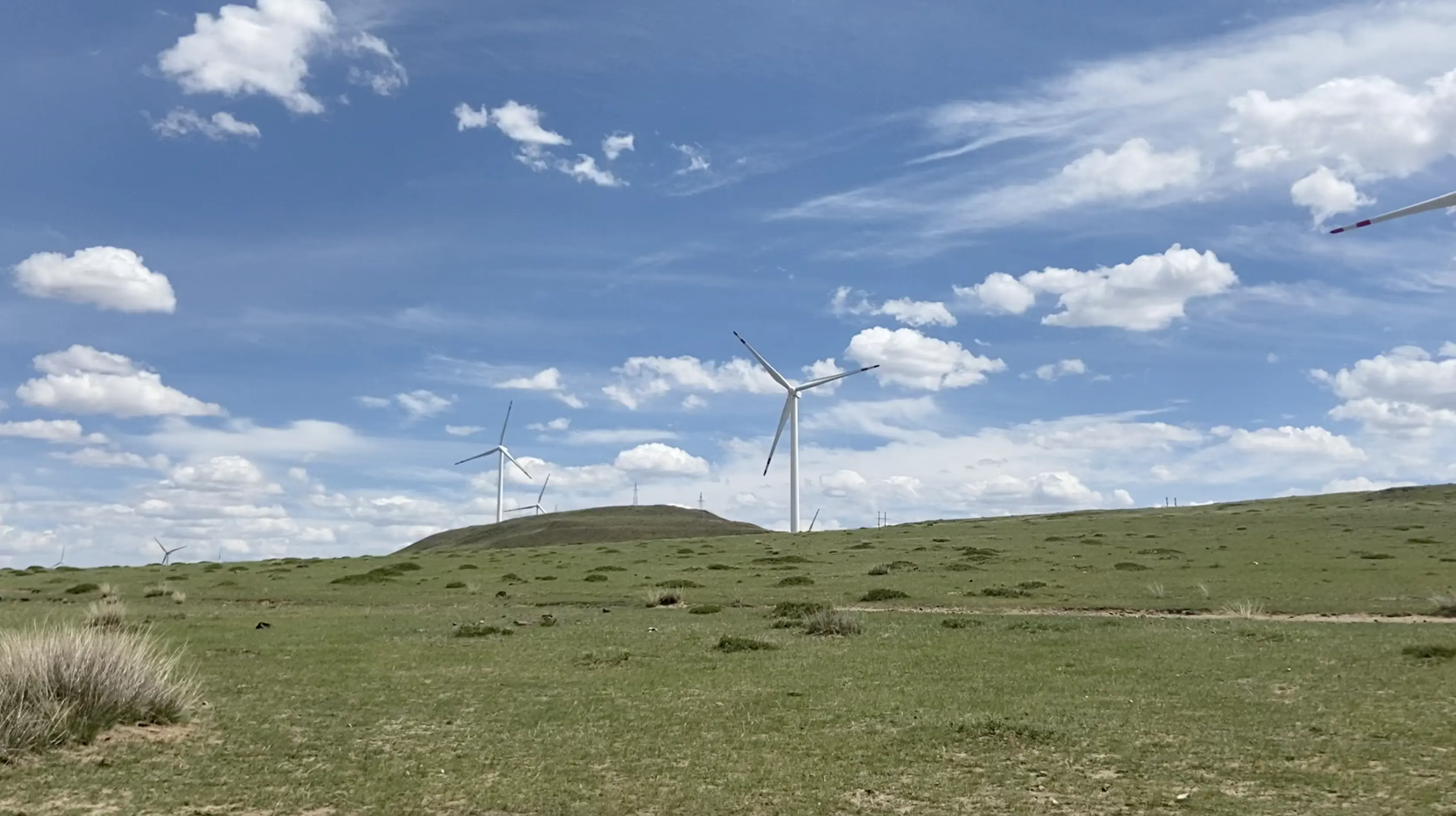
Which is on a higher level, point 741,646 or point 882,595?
point 882,595

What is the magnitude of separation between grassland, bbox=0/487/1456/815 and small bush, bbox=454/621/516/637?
Result: 172mm

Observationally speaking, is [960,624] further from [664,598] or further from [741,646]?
[664,598]

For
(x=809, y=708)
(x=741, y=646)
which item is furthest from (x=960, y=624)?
(x=809, y=708)

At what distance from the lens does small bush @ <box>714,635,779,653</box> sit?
21.4 meters

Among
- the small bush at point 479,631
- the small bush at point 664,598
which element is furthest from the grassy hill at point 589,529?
the small bush at point 479,631

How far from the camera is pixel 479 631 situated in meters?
25.1

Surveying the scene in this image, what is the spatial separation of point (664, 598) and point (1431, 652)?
21448 millimetres

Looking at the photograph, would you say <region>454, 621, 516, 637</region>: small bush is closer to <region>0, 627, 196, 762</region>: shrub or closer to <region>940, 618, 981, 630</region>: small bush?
<region>0, 627, 196, 762</region>: shrub

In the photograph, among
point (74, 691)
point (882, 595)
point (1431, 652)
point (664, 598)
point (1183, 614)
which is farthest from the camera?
point (664, 598)

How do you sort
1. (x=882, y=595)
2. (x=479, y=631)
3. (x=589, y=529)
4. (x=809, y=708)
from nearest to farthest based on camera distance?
(x=809, y=708) → (x=479, y=631) → (x=882, y=595) → (x=589, y=529)

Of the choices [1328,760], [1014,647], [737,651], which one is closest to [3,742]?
[737,651]

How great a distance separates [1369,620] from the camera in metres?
26.2

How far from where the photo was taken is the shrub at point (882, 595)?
33.7 m

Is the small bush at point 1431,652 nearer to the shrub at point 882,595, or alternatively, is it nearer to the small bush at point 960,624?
the small bush at point 960,624
